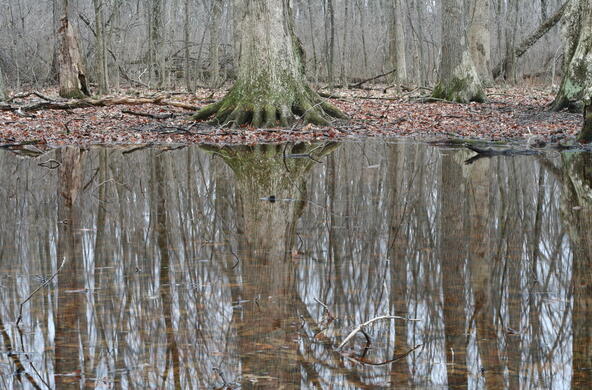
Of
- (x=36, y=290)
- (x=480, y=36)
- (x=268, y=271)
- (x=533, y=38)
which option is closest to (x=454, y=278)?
(x=268, y=271)

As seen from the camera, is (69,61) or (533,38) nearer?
(69,61)

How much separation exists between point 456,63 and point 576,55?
17.9 feet

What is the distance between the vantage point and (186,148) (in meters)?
11.5

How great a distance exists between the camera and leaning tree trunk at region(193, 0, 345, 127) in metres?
13.6

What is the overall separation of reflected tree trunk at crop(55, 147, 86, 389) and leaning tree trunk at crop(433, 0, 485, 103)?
13.6 m

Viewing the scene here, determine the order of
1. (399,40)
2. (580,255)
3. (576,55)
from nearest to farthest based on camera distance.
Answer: (580,255) → (576,55) → (399,40)

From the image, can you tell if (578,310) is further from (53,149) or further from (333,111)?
(333,111)

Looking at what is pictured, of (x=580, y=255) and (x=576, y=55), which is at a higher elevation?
(x=576, y=55)

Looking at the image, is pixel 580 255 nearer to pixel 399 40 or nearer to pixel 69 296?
pixel 69 296

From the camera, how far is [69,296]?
13.1 ft

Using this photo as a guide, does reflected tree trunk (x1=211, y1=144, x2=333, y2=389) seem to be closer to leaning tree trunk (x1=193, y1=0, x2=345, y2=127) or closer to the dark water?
the dark water

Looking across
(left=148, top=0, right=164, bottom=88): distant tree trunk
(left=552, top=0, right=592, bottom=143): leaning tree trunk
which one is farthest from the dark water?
(left=148, top=0, right=164, bottom=88): distant tree trunk

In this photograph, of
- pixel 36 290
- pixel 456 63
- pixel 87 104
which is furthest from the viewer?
pixel 456 63

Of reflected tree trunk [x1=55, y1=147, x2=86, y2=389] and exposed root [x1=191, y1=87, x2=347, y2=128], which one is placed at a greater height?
exposed root [x1=191, y1=87, x2=347, y2=128]
